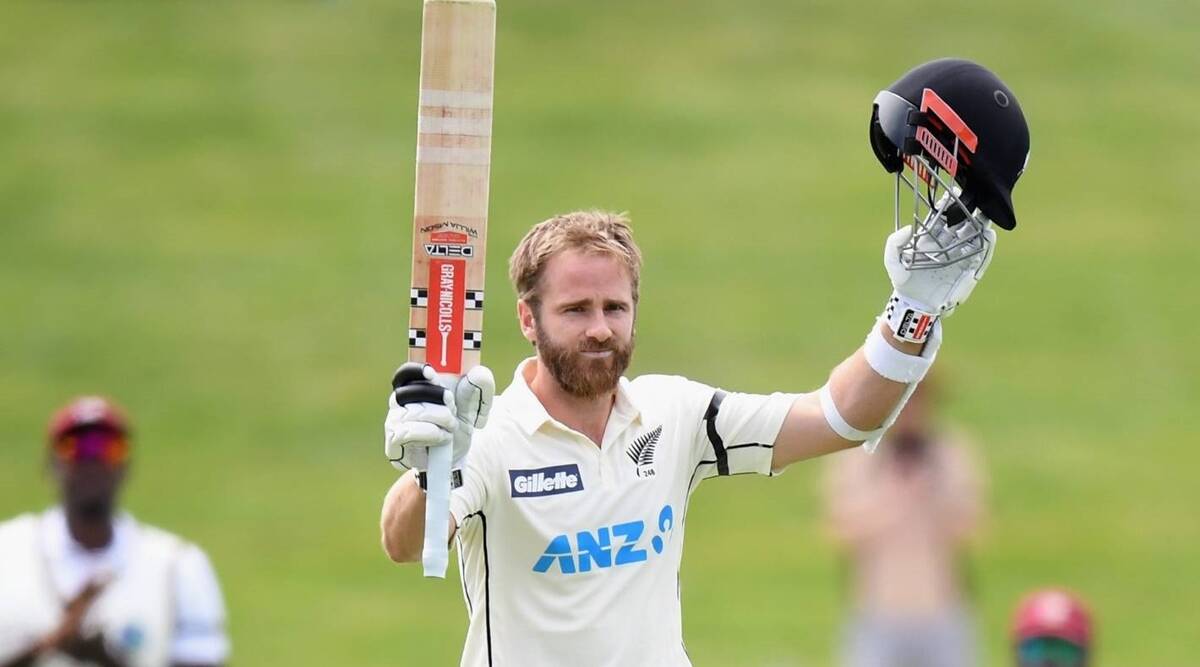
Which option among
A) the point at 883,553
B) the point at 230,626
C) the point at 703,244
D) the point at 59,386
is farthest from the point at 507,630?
the point at 703,244

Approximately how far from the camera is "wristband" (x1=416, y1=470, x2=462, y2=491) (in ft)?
14.0

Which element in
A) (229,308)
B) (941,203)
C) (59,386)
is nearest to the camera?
(941,203)

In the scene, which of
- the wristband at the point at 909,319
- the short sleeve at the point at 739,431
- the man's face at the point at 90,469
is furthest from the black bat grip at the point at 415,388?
the man's face at the point at 90,469

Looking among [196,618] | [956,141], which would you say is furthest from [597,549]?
[196,618]

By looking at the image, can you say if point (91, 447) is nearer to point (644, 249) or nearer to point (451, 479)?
point (451, 479)

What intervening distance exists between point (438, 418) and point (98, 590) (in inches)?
96.5

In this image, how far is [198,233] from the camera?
18.6 m

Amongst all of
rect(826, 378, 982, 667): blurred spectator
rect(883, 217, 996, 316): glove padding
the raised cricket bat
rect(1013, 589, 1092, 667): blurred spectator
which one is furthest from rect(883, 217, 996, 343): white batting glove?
rect(826, 378, 982, 667): blurred spectator

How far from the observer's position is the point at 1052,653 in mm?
6449

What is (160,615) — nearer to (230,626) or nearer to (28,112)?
(230,626)

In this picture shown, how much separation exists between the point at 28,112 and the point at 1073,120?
33.7ft

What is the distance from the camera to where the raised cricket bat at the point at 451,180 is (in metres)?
4.40

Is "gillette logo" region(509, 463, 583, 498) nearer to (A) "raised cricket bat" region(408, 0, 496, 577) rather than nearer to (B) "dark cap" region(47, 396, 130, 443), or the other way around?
(A) "raised cricket bat" region(408, 0, 496, 577)

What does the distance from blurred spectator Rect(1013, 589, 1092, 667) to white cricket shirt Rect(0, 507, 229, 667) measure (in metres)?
2.49
